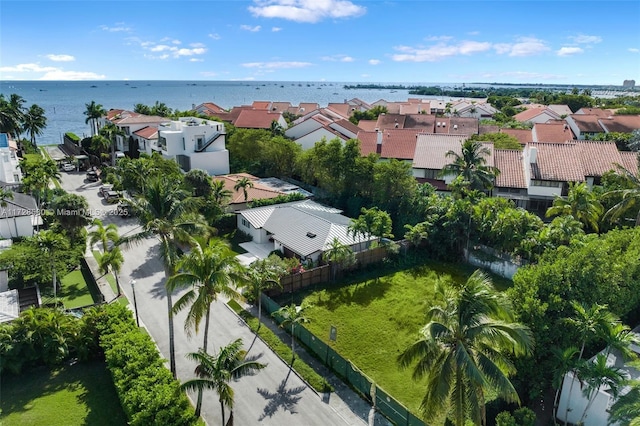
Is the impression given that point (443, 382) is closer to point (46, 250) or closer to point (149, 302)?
point (149, 302)

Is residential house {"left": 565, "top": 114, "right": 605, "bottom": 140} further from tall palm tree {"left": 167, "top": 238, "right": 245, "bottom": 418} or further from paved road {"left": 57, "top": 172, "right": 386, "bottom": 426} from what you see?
tall palm tree {"left": 167, "top": 238, "right": 245, "bottom": 418}

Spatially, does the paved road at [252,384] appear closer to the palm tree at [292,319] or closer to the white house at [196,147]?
the palm tree at [292,319]

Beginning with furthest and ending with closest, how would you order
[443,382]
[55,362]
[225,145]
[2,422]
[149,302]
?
[225,145]
[149,302]
[55,362]
[2,422]
[443,382]

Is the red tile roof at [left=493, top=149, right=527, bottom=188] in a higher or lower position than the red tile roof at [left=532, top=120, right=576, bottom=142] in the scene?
lower

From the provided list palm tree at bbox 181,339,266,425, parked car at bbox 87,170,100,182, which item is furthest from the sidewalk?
parked car at bbox 87,170,100,182

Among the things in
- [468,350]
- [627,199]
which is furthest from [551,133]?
[468,350]

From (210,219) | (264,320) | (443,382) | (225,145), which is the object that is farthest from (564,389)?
(225,145)
